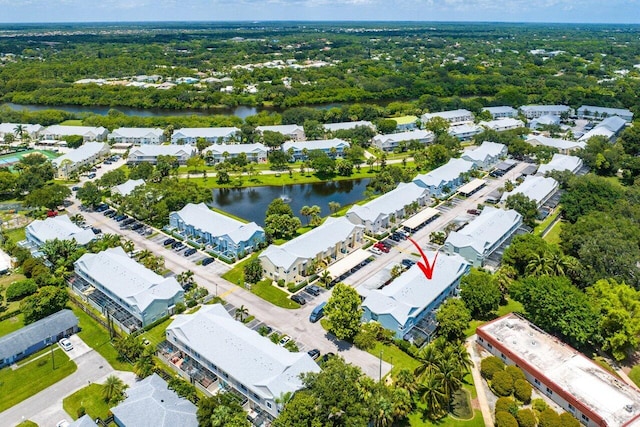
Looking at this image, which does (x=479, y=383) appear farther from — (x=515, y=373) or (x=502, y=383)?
(x=515, y=373)

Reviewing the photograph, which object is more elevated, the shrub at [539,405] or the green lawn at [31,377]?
the shrub at [539,405]

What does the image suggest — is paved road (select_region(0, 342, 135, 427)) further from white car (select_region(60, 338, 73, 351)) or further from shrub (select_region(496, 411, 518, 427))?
shrub (select_region(496, 411, 518, 427))

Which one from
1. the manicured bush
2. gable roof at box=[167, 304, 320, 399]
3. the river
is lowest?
the river

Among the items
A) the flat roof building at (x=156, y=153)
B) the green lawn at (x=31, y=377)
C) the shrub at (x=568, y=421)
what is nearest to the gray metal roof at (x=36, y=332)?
the green lawn at (x=31, y=377)

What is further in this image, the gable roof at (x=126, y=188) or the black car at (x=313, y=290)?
the gable roof at (x=126, y=188)

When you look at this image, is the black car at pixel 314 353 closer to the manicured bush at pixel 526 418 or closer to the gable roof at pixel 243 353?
the gable roof at pixel 243 353

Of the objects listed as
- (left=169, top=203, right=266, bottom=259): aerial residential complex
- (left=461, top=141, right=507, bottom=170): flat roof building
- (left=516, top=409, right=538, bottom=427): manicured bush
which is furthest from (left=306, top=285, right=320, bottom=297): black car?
(left=461, top=141, right=507, bottom=170): flat roof building

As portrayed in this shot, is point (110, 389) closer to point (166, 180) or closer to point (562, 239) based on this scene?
point (166, 180)
